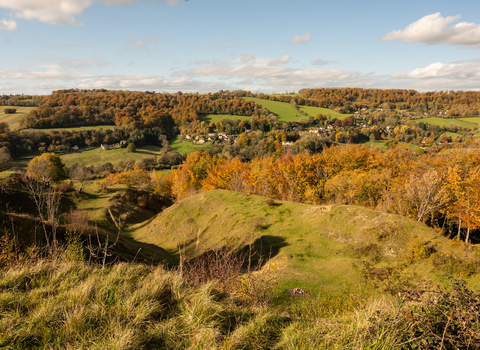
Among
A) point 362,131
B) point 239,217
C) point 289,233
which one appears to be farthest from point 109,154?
point 362,131

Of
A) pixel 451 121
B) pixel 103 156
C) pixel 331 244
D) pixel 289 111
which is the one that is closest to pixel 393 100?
pixel 451 121

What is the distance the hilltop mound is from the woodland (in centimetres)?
13

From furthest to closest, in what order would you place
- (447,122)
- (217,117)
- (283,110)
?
(283,110), (217,117), (447,122)

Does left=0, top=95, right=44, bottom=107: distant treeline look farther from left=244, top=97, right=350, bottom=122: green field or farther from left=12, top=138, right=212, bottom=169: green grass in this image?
left=244, top=97, right=350, bottom=122: green field

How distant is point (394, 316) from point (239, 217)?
80.2 feet

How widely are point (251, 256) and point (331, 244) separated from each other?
24.0 ft

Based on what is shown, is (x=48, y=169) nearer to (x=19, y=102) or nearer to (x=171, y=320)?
(x=171, y=320)

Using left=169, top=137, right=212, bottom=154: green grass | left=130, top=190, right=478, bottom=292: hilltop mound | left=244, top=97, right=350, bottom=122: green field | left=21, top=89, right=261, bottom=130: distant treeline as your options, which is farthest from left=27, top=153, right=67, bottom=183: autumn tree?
left=244, top=97, right=350, bottom=122: green field

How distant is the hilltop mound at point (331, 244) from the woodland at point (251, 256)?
125mm

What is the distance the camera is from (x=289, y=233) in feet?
77.7

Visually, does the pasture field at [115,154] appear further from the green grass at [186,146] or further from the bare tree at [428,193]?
the bare tree at [428,193]

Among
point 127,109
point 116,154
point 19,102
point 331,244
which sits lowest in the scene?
point 331,244

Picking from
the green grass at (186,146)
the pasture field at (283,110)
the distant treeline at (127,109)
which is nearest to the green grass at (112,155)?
the green grass at (186,146)

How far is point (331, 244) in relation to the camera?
20797 millimetres
